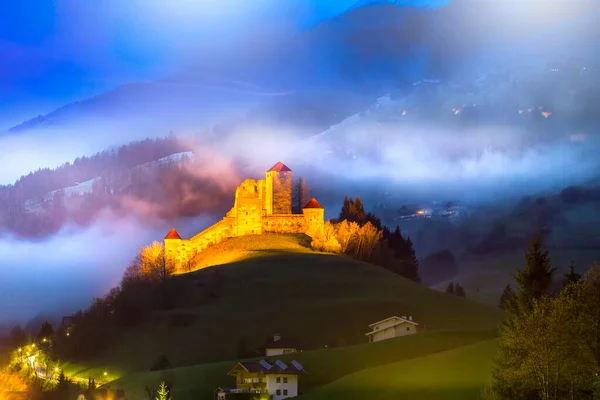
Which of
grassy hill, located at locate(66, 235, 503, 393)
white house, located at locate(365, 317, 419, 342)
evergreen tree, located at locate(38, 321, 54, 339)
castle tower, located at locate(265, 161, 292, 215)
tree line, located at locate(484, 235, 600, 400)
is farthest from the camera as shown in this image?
castle tower, located at locate(265, 161, 292, 215)

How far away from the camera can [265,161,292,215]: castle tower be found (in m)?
154

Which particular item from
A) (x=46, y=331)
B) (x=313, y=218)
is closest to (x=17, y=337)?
(x=46, y=331)

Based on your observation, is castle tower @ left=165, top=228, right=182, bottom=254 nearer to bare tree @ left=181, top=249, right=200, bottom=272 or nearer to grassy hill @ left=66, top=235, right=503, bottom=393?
bare tree @ left=181, top=249, right=200, bottom=272

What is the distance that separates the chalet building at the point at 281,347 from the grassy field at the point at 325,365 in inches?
232

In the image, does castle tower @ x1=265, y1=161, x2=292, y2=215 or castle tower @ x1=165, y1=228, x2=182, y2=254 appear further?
castle tower @ x1=265, y1=161, x2=292, y2=215

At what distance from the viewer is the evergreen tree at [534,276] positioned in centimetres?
5438

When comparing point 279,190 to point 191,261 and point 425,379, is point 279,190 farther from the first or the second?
point 425,379

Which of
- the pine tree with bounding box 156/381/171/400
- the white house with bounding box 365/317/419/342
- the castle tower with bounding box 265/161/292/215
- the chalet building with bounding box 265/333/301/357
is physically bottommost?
the pine tree with bounding box 156/381/171/400

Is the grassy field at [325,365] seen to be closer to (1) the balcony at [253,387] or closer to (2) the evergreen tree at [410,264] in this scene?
(1) the balcony at [253,387]

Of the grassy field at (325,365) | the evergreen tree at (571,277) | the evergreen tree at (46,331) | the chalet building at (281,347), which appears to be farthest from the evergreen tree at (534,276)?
the evergreen tree at (46,331)

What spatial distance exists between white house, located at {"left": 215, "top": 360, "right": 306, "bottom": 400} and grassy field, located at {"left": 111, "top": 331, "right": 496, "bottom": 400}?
3.41ft

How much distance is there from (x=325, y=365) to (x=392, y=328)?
16.8 meters

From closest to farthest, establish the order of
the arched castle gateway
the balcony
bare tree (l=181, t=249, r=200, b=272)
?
the balcony → bare tree (l=181, t=249, r=200, b=272) → the arched castle gateway

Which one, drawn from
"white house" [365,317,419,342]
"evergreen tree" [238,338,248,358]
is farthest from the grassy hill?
"white house" [365,317,419,342]
